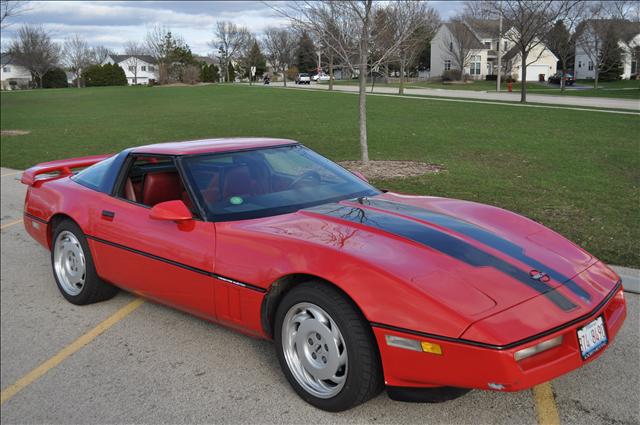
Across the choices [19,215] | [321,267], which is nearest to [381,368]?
[321,267]

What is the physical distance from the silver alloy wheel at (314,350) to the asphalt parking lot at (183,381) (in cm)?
14

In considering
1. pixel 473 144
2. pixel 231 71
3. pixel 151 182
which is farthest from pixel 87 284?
pixel 231 71

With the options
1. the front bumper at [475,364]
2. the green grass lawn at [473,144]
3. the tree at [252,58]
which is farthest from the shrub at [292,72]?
the front bumper at [475,364]

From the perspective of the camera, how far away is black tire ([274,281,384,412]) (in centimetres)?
270

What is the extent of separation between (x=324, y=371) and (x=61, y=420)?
4.77 ft

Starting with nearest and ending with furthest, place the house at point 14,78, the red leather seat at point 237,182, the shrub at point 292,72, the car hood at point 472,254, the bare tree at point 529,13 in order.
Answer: the car hood at point 472,254, the red leather seat at point 237,182, the bare tree at point 529,13, the shrub at point 292,72, the house at point 14,78

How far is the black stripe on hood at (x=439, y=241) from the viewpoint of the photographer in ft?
9.04

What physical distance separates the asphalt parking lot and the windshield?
90 centimetres

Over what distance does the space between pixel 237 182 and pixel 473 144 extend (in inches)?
408

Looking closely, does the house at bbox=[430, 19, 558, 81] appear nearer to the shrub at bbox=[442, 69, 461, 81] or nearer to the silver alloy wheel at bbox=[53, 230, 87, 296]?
the shrub at bbox=[442, 69, 461, 81]

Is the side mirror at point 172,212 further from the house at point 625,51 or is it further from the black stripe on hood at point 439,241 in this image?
the house at point 625,51

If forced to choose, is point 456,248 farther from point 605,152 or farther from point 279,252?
point 605,152

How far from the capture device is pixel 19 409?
10.8 ft

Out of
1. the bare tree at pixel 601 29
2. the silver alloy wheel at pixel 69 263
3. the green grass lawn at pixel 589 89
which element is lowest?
the silver alloy wheel at pixel 69 263
